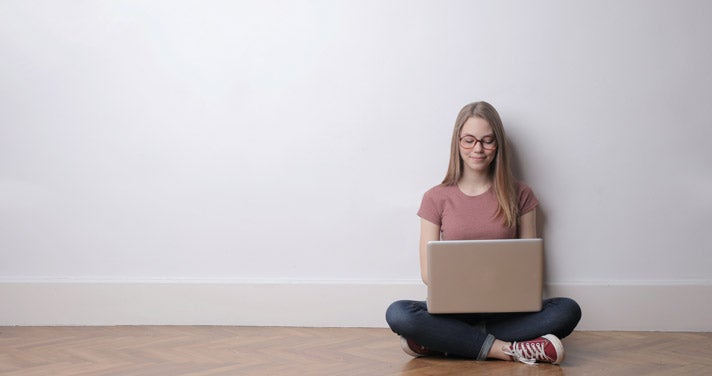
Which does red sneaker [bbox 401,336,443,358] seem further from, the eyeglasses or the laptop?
the eyeglasses

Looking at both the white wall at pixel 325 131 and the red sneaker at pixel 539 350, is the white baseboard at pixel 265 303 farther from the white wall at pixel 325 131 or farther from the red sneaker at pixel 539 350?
the red sneaker at pixel 539 350

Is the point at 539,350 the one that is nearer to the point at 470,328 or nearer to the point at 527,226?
the point at 470,328

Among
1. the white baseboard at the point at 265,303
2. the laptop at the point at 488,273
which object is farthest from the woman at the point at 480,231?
the white baseboard at the point at 265,303

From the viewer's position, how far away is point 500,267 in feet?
9.68

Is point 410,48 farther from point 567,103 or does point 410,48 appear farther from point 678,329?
point 678,329

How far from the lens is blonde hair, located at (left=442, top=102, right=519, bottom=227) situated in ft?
11.5

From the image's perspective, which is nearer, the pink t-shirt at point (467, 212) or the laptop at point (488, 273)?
the laptop at point (488, 273)

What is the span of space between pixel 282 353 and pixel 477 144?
47.6 inches

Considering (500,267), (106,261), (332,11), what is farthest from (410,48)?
(106,261)

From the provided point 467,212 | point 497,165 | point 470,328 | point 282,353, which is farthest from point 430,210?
point 282,353

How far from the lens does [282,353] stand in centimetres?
330

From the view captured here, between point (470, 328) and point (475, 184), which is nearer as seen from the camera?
point (470, 328)

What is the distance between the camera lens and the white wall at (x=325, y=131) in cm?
375

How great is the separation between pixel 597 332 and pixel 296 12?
2071mm
